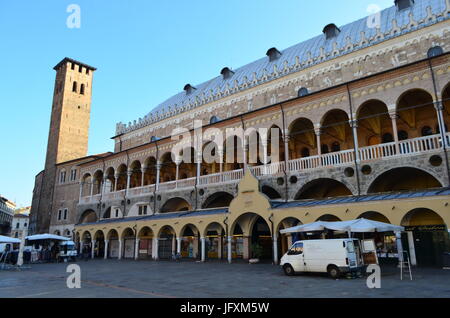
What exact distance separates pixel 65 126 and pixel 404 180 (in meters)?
43.4

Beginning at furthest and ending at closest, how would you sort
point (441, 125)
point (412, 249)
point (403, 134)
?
point (403, 134) → point (441, 125) → point (412, 249)

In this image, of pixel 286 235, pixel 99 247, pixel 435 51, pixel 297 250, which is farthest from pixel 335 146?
pixel 99 247

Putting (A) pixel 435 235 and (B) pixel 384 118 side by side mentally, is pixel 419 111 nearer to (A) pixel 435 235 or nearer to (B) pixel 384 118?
(B) pixel 384 118

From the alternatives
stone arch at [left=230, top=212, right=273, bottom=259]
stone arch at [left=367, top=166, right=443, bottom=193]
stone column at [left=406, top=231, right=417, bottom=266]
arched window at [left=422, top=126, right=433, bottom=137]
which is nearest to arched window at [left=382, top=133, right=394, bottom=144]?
arched window at [left=422, top=126, right=433, bottom=137]

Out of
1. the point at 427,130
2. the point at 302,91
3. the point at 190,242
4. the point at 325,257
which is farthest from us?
the point at 302,91

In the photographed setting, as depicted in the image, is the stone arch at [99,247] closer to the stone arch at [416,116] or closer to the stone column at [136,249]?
the stone column at [136,249]

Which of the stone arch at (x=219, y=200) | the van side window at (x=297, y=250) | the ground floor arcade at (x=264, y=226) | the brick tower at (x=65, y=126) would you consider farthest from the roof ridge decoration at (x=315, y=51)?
the van side window at (x=297, y=250)

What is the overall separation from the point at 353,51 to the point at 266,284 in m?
19.9

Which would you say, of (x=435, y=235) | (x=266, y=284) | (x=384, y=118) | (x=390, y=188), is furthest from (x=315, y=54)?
(x=266, y=284)

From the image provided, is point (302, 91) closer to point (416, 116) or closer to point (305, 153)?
point (305, 153)

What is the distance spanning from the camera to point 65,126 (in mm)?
48656

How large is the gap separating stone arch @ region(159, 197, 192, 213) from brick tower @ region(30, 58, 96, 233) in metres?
23.4

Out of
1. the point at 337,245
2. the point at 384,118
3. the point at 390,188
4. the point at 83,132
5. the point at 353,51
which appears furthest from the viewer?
the point at 83,132

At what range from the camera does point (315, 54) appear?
29.3 m
